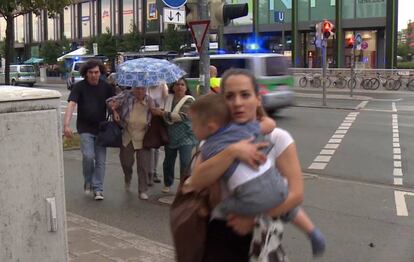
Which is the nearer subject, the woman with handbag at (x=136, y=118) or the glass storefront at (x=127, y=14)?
the woman with handbag at (x=136, y=118)

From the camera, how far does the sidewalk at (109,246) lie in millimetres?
4973

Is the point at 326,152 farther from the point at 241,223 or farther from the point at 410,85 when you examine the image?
the point at 410,85

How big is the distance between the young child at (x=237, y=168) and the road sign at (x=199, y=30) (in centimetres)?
568

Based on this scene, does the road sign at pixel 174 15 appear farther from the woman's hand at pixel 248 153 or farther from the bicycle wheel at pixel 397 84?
the bicycle wheel at pixel 397 84

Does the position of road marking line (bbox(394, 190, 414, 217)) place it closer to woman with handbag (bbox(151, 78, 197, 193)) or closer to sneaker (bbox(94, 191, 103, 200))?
woman with handbag (bbox(151, 78, 197, 193))

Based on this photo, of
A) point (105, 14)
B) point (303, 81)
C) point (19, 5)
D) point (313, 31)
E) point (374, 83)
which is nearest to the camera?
point (19, 5)

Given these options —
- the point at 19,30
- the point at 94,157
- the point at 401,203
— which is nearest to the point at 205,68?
the point at 94,157

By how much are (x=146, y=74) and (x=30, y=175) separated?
13.3 ft

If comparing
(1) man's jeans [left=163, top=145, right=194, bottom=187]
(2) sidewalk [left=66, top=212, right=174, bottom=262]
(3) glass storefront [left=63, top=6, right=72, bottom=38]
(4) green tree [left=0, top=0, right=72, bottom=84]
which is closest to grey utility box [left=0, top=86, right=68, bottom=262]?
(2) sidewalk [left=66, top=212, right=174, bottom=262]

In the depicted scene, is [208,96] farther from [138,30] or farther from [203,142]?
[138,30]

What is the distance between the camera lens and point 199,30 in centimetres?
841

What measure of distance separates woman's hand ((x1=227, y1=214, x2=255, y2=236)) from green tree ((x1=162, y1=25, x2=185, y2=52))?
155ft

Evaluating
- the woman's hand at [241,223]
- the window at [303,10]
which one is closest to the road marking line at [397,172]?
the woman's hand at [241,223]

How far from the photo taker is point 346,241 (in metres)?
5.81
